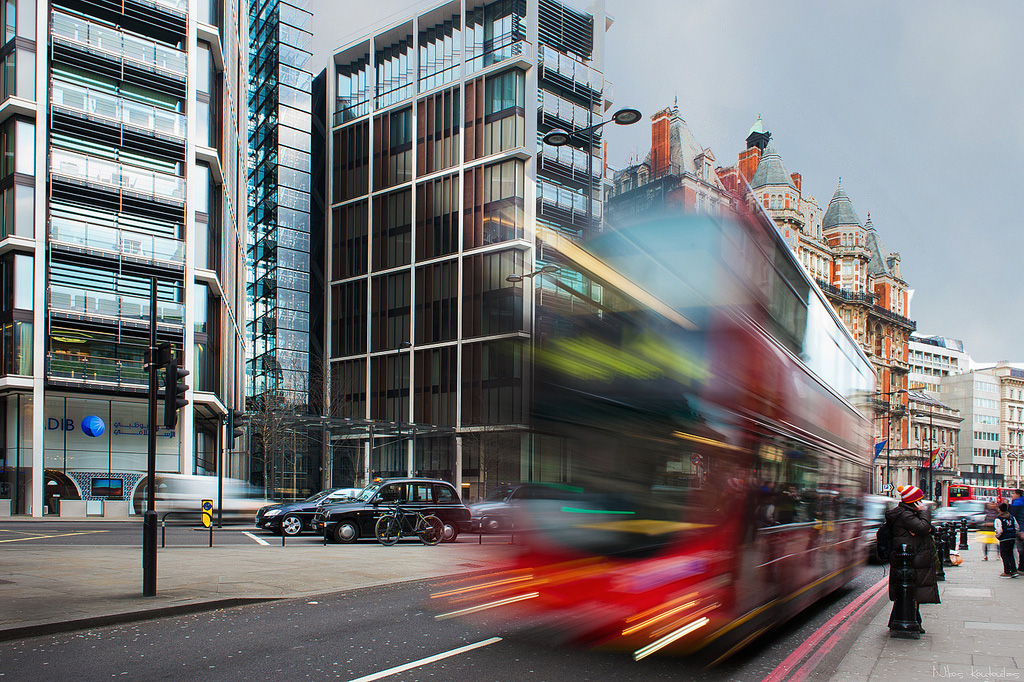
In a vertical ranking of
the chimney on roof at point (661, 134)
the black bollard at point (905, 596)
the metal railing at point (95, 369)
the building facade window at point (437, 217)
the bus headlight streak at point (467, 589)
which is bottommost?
the bus headlight streak at point (467, 589)

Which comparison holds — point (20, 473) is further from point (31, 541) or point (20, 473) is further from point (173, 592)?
point (173, 592)

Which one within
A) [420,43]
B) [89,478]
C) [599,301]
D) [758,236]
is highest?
[420,43]

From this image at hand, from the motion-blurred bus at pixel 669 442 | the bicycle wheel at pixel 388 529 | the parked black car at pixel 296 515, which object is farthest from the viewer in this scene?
the parked black car at pixel 296 515

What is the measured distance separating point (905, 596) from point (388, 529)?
526 inches

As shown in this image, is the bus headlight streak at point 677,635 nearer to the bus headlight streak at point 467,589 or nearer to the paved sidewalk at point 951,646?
the paved sidewalk at point 951,646

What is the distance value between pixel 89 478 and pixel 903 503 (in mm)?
36492

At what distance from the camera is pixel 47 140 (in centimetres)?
3581

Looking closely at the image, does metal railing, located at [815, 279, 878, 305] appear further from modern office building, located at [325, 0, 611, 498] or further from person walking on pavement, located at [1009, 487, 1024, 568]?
person walking on pavement, located at [1009, 487, 1024, 568]

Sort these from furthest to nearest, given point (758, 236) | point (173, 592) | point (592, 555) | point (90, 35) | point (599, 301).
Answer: point (90, 35)
point (173, 592)
point (758, 236)
point (599, 301)
point (592, 555)

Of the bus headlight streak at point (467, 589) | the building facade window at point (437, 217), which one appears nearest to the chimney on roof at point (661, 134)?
the building facade window at point (437, 217)

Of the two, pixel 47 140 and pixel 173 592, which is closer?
pixel 173 592

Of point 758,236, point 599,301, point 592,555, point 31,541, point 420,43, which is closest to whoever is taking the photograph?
point 592,555

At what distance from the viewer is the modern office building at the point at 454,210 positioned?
185ft

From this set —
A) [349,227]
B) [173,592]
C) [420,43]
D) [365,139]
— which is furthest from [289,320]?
[173,592]
